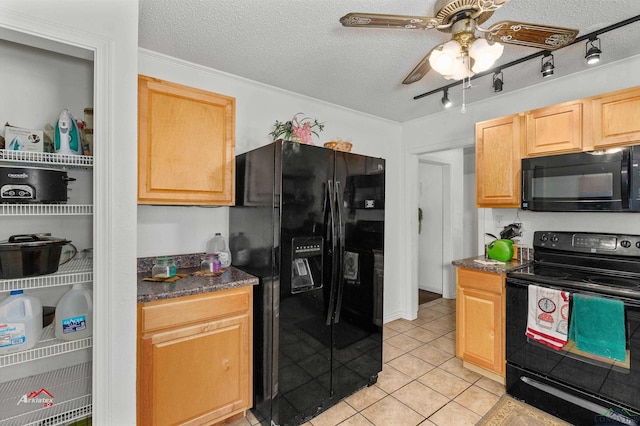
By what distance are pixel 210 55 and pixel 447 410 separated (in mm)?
3057

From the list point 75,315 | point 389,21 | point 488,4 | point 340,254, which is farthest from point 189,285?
point 488,4

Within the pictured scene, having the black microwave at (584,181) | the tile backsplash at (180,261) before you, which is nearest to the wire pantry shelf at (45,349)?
the tile backsplash at (180,261)

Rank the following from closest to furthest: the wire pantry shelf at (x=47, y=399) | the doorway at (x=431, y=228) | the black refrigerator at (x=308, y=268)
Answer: the wire pantry shelf at (x=47, y=399)
the black refrigerator at (x=308, y=268)
the doorway at (x=431, y=228)

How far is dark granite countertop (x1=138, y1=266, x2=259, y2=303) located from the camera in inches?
62.5

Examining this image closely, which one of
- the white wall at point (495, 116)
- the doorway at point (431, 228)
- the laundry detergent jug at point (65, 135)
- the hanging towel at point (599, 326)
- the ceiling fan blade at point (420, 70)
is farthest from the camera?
the doorway at point (431, 228)

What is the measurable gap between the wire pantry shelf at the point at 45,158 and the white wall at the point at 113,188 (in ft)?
0.45

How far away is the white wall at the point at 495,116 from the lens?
2.20 metres

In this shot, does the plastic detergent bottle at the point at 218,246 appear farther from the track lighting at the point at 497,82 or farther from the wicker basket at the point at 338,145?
the track lighting at the point at 497,82

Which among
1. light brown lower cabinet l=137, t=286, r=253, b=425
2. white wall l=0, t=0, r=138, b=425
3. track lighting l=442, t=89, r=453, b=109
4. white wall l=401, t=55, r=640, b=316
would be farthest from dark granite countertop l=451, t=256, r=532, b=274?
white wall l=0, t=0, r=138, b=425

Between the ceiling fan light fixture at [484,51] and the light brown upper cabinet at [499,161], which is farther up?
the ceiling fan light fixture at [484,51]

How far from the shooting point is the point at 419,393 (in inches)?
88.3

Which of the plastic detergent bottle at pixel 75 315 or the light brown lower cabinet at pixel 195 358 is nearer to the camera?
the plastic detergent bottle at pixel 75 315

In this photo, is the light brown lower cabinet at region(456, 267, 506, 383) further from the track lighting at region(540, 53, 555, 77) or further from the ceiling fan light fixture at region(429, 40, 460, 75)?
the ceiling fan light fixture at region(429, 40, 460, 75)

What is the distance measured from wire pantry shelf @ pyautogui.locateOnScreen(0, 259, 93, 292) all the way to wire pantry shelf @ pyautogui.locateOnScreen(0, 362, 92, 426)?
2.00ft
